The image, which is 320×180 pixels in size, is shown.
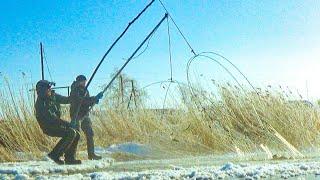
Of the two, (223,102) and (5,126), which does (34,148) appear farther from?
(223,102)

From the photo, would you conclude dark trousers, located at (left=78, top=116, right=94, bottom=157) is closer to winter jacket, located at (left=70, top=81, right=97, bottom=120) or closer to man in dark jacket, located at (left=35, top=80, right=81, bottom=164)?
winter jacket, located at (left=70, top=81, right=97, bottom=120)

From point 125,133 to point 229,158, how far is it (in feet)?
12.3

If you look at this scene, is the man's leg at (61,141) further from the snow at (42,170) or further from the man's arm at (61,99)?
the man's arm at (61,99)

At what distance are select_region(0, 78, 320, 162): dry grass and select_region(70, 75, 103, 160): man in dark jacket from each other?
3.04 feet

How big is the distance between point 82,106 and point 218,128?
2.80 metres

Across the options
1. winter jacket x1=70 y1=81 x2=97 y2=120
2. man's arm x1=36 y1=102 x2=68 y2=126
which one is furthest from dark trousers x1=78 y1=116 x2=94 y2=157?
man's arm x1=36 y1=102 x2=68 y2=126

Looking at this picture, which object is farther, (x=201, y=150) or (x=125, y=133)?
(x=125, y=133)

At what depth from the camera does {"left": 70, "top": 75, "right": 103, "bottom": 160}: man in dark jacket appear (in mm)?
8992

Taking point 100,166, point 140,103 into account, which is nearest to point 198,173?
point 100,166

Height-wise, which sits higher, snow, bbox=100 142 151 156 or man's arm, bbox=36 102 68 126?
man's arm, bbox=36 102 68 126

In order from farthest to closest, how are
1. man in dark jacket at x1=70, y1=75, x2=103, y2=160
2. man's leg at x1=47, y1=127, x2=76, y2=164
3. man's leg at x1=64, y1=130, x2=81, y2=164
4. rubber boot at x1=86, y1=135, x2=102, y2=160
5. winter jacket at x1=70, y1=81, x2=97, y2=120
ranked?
1. rubber boot at x1=86, y1=135, x2=102, y2=160
2. winter jacket at x1=70, y1=81, x2=97, y2=120
3. man in dark jacket at x1=70, y1=75, x2=103, y2=160
4. man's leg at x1=64, y1=130, x2=81, y2=164
5. man's leg at x1=47, y1=127, x2=76, y2=164

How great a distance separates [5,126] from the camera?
10.5 metres

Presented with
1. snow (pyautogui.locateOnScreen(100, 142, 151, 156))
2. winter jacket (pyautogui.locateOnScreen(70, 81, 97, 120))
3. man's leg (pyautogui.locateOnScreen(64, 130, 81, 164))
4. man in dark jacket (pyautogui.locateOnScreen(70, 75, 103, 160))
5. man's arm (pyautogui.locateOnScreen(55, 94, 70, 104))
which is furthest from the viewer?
snow (pyautogui.locateOnScreen(100, 142, 151, 156))

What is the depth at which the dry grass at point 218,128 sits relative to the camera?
10.2 m
